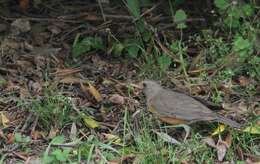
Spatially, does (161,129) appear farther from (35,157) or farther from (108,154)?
(35,157)

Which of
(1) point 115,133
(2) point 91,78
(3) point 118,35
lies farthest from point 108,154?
(3) point 118,35

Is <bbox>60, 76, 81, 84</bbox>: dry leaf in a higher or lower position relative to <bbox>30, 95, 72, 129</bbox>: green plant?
higher

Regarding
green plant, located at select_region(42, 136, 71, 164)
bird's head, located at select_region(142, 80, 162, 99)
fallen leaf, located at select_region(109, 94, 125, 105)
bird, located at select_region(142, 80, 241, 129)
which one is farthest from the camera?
fallen leaf, located at select_region(109, 94, 125, 105)

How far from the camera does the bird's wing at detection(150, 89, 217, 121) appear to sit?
21.5 ft

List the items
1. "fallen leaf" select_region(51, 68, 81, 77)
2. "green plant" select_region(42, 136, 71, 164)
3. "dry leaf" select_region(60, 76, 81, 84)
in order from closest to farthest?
1. "green plant" select_region(42, 136, 71, 164)
2. "dry leaf" select_region(60, 76, 81, 84)
3. "fallen leaf" select_region(51, 68, 81, 77)

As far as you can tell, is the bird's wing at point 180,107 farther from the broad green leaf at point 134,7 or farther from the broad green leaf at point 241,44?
the broad green leaf at point 134,7

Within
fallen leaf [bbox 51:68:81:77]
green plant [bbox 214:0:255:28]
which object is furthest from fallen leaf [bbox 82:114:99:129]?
green plant [bbox 214:0:255:28]

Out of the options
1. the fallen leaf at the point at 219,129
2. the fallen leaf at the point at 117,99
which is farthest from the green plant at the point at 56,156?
the fallen leaf at the point at 219,129

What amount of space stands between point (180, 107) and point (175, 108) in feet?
0.14

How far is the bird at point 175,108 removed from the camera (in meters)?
6.51

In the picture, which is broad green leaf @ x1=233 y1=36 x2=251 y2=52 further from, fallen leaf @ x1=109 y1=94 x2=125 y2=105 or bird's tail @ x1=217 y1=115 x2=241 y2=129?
fallen leaf @ x1=109 y1=94 x2=125 y2=105

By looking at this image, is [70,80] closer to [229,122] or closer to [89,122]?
[89,122]

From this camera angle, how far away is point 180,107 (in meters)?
6.64

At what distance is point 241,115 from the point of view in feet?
22.4
